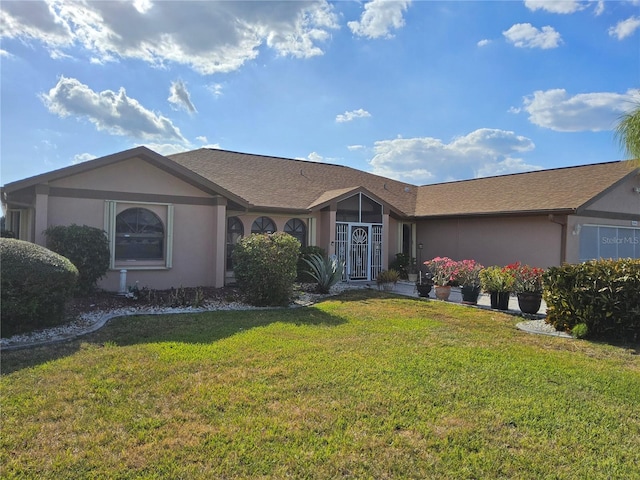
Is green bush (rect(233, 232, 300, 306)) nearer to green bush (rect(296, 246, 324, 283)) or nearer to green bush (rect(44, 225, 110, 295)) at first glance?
green bush (rect(44, 225, 110, 295))

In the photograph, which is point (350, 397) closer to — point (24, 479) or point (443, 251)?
point (24, 479)

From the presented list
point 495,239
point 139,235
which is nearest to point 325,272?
point 139,235

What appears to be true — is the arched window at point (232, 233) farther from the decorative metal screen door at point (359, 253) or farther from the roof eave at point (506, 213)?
the roof eave at point (506, 213)

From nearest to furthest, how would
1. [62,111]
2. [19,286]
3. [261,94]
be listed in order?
[19,286] < [62,111] < [261,94]

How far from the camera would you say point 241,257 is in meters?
10.7

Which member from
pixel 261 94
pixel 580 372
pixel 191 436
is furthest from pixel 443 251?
pixel 191 436

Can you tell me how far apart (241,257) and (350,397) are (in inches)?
266

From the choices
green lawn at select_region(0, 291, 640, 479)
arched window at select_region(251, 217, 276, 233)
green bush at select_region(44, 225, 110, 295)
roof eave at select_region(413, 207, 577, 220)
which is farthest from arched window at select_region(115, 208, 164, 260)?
roof eave at select_region(413, 207, 577, 220)

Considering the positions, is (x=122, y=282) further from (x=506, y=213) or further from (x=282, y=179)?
(x=506, y=213)

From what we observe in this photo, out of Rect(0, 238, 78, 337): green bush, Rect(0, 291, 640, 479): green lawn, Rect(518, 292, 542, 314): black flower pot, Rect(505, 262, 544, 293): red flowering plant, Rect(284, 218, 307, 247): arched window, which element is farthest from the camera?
Rect(284, 218, 307, 247): arched window

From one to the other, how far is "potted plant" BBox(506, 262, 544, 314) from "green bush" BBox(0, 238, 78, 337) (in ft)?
32.2

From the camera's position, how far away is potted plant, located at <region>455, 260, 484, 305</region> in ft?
37.8

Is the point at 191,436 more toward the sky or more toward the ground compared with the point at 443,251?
more toward the ground

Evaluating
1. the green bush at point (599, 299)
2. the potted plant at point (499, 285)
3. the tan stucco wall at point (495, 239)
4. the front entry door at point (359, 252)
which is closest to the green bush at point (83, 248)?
the front entry door at point (359, 252)
